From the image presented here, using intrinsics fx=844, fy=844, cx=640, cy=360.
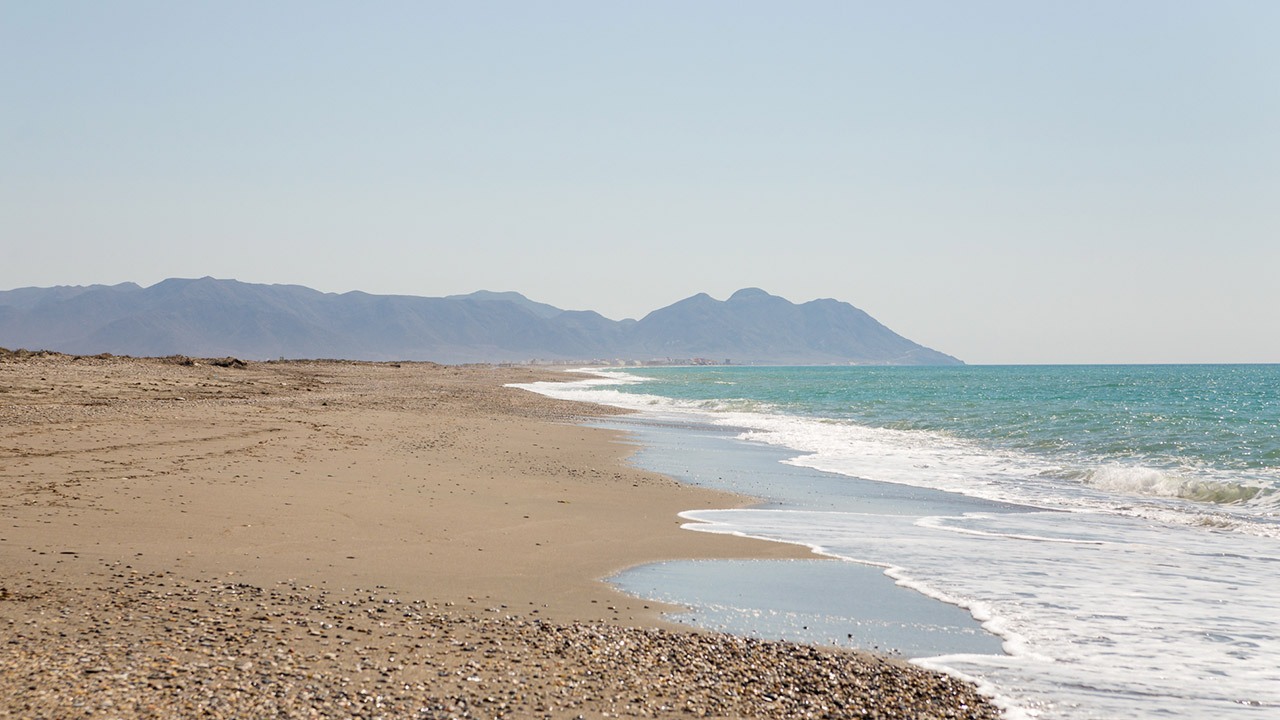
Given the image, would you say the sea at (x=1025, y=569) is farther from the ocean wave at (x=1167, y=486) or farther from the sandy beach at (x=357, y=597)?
the sandy beach at (x=357, y=597)

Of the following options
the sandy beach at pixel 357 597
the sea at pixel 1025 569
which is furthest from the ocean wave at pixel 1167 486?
the sandy beach at pixel 357 597

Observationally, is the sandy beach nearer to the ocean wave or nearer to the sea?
the sea

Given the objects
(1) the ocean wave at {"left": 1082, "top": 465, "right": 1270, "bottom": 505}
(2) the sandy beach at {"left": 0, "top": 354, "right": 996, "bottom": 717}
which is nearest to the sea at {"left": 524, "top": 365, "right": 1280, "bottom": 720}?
(1) the ocean wave at {"left": 1082, "top": 465, "right": 1270, "bottom": 505}

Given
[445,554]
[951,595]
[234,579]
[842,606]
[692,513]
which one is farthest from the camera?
[692,513]

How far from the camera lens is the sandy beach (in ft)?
13.1

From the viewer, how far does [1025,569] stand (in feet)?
25.5

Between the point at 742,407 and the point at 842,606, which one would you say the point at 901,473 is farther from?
the point at 742,407

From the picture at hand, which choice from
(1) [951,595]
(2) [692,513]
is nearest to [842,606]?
(1) [951,595]

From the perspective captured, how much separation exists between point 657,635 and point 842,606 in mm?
1819

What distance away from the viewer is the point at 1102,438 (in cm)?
2209

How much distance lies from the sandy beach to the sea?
601 mm

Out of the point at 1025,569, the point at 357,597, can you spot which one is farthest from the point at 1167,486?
the point at 357,597

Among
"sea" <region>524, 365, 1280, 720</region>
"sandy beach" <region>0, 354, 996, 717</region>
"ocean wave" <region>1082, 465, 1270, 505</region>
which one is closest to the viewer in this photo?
"sandy beach" <region>0, 354, 996, 717</region>

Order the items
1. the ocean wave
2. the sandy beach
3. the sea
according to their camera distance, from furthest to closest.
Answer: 1. the ocean wave
2. the sea
3. the sandy beach
